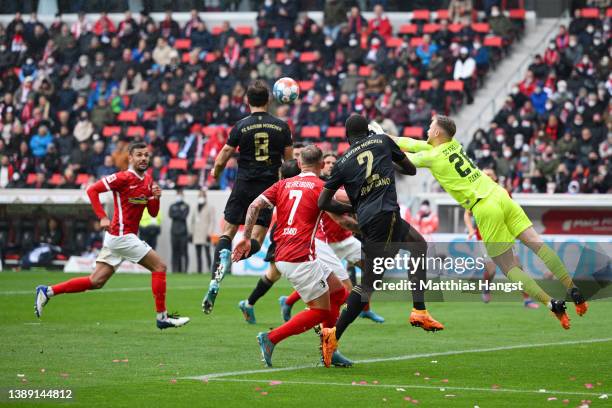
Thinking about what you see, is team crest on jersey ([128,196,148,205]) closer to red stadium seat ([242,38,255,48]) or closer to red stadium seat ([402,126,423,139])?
red stadium seat ([402,126,423,139])

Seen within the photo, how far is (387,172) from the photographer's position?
11180mm

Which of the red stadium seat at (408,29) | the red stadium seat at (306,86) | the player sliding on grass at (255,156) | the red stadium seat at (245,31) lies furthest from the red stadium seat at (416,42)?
the player sliding on grass at (255,156)

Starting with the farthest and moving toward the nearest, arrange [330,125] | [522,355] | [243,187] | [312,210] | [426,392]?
[330,125] < [243,187] < [522,355] < [312,210] < [426,392]

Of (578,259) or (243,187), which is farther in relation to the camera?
(578,259)

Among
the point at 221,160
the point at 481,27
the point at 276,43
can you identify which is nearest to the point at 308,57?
the point at 276,43

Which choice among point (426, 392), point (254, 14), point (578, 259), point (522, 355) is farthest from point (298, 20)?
point (426, 392)

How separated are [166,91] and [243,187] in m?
21.0

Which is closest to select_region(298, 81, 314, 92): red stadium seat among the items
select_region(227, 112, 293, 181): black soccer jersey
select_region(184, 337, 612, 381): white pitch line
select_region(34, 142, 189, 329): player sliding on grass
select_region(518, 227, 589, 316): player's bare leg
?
select_region(34, 142, 189, 329): player sliding on grass

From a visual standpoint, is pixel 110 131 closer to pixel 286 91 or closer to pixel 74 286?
pixel 74 286

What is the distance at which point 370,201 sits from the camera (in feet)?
36.9

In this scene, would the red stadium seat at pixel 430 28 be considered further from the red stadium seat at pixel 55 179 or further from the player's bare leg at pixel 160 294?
the player's bare leg at pixel 160 294

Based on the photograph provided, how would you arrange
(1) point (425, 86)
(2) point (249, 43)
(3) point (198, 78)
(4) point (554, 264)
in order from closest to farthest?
(4) point (554, 264)
(1) point (425, 86)
(3) point (198, 78)
(2) point (249, 43)

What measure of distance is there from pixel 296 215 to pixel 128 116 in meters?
24.1

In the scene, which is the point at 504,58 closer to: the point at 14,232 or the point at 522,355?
the point at 14,232
